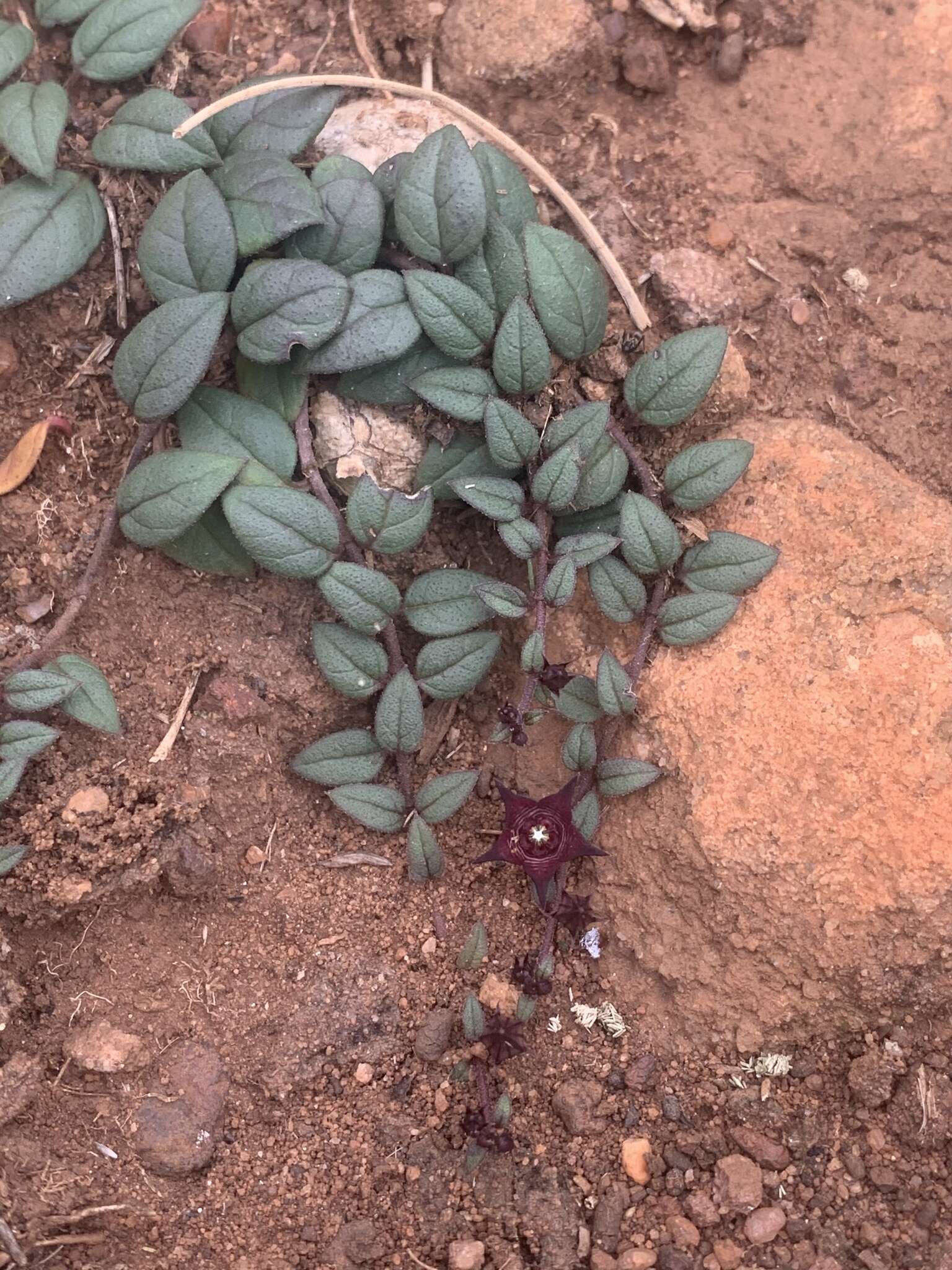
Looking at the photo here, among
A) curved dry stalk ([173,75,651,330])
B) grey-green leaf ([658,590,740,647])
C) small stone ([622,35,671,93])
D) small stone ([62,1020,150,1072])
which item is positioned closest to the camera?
small stone ([62,1020,150,1072])

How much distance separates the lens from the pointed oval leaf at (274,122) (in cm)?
301

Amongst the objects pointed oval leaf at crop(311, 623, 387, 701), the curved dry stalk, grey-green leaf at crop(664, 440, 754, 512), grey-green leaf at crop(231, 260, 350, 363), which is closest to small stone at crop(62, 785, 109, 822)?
pointed oval leaf at crop(311, 623, 387, 701)

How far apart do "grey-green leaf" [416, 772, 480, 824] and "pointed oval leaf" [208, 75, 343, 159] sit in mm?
1674

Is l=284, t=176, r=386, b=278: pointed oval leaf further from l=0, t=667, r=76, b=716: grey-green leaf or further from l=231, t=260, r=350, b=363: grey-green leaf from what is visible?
l=0, t=667, r=76, b=716: grey-green leaf

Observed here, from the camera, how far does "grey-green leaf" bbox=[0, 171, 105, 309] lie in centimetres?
290

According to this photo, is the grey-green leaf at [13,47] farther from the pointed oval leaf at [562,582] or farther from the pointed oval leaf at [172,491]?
the pointed oval leaf at [562,582]

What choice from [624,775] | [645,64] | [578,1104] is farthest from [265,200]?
[578,1104]

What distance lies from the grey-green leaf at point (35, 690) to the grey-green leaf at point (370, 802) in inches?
28.6

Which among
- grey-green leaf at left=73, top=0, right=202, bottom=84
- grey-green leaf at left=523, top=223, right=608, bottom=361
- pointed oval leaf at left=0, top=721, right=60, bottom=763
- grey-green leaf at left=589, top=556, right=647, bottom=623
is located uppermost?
grey-green leaf at left=73, top=0, right=202, bottom=84

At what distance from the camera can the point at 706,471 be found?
2980 millimetres

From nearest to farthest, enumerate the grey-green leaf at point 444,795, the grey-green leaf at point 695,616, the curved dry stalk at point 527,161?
the grey-green leaf at point 695,616
the grey-green leaf at point 444,795
the curved dry stalk at point 527,161

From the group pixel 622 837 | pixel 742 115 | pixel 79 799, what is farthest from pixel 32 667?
pixel 742 115

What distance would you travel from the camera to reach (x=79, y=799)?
9.53 ft

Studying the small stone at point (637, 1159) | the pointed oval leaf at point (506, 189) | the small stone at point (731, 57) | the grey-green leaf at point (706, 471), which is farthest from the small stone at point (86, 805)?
the small stone at point (731, 57)
